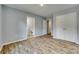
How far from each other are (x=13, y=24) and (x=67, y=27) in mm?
3203

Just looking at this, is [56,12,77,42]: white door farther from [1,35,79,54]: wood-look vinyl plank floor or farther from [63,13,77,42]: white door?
[1,35,79,54]: wood-look vinyl plank floor

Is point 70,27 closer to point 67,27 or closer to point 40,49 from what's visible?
point 67,27

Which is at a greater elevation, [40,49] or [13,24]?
[13,24]

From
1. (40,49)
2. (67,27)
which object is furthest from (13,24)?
(67,27)

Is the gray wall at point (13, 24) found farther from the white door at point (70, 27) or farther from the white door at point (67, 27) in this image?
the white door at point (70, 27)

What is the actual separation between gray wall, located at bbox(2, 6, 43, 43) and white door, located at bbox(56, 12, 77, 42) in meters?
2.41

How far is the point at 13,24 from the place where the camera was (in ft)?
13.8

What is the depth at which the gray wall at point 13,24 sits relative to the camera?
3730 millimetres

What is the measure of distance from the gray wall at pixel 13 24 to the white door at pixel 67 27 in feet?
7.92

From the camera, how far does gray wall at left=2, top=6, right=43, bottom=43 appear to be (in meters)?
3.73
